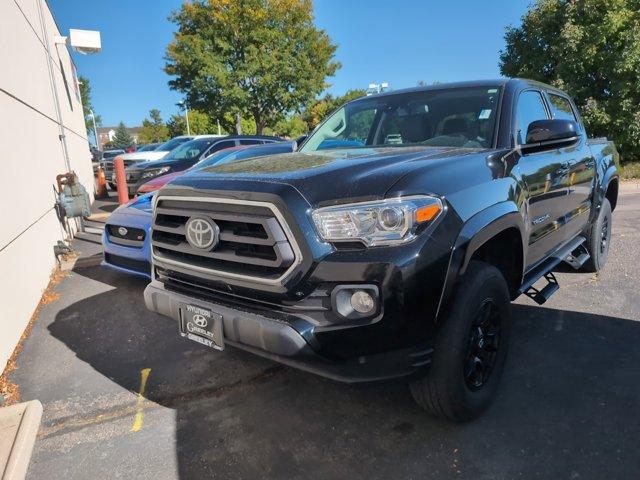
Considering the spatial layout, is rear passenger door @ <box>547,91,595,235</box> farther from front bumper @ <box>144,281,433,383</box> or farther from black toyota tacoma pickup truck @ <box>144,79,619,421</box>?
front bumper @ <box>144,281,433,383</box>

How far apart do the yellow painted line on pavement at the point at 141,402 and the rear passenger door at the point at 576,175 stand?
3.42 metres

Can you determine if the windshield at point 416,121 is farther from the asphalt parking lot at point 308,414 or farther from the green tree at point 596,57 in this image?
the green tree at point 596,57

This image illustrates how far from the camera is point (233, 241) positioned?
2.38m

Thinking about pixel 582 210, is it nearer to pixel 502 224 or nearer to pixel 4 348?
pixel 502 224

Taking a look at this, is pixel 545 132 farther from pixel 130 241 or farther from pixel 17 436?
pixel 130 241

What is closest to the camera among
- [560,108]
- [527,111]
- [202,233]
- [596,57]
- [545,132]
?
[202,233]

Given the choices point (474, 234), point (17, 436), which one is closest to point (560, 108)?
point (474, 234)

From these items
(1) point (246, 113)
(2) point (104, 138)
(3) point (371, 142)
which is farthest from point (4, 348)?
(2) point (104, 138)

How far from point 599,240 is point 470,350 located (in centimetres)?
338

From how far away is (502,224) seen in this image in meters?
2.60

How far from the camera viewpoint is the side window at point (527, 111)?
10.6 ft

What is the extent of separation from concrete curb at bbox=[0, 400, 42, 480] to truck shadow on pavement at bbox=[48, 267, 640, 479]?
0.56m

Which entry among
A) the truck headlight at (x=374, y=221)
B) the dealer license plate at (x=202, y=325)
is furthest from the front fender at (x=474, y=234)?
the dealer license plate at (x=202, y=325)

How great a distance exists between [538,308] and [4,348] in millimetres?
4350
